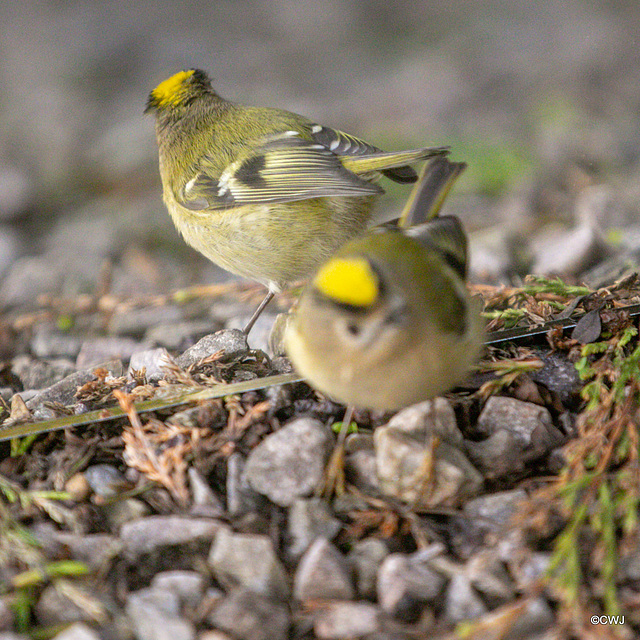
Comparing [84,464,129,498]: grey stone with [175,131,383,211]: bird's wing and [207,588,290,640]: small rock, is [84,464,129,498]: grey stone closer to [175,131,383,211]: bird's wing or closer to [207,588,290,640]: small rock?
[207,588,290,640]: small rock

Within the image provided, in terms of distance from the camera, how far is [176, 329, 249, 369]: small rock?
78.6 inches

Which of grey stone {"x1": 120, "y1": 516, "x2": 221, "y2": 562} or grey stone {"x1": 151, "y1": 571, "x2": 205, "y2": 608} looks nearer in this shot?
grey stone {"x1": 151, "y1": 571, "x2": 205, "y2": 608}

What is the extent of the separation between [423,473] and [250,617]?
449 mm

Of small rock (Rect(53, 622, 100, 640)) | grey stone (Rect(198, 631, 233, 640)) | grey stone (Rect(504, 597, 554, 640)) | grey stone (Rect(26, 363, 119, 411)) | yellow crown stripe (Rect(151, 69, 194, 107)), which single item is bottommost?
grey stone (Rect(504, 597, 554, 640))

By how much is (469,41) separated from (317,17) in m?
1.45

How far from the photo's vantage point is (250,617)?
122 centimetres

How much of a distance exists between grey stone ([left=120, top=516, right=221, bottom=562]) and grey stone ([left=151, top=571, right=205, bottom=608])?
0.06 m

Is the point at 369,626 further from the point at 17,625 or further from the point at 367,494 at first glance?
the point at 17,625

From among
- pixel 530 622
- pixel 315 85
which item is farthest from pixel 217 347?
pixel 315 85

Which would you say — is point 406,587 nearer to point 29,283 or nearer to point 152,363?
point 152,363

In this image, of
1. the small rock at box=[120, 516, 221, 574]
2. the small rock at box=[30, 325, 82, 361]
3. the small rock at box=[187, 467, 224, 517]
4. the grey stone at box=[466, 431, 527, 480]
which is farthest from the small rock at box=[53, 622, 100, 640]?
the small rock at box=[30, 325, 82, 361]

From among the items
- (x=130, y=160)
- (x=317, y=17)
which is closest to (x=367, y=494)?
(x=130, y=160)

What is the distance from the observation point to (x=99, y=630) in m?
1.24

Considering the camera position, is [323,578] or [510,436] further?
[510,436]
